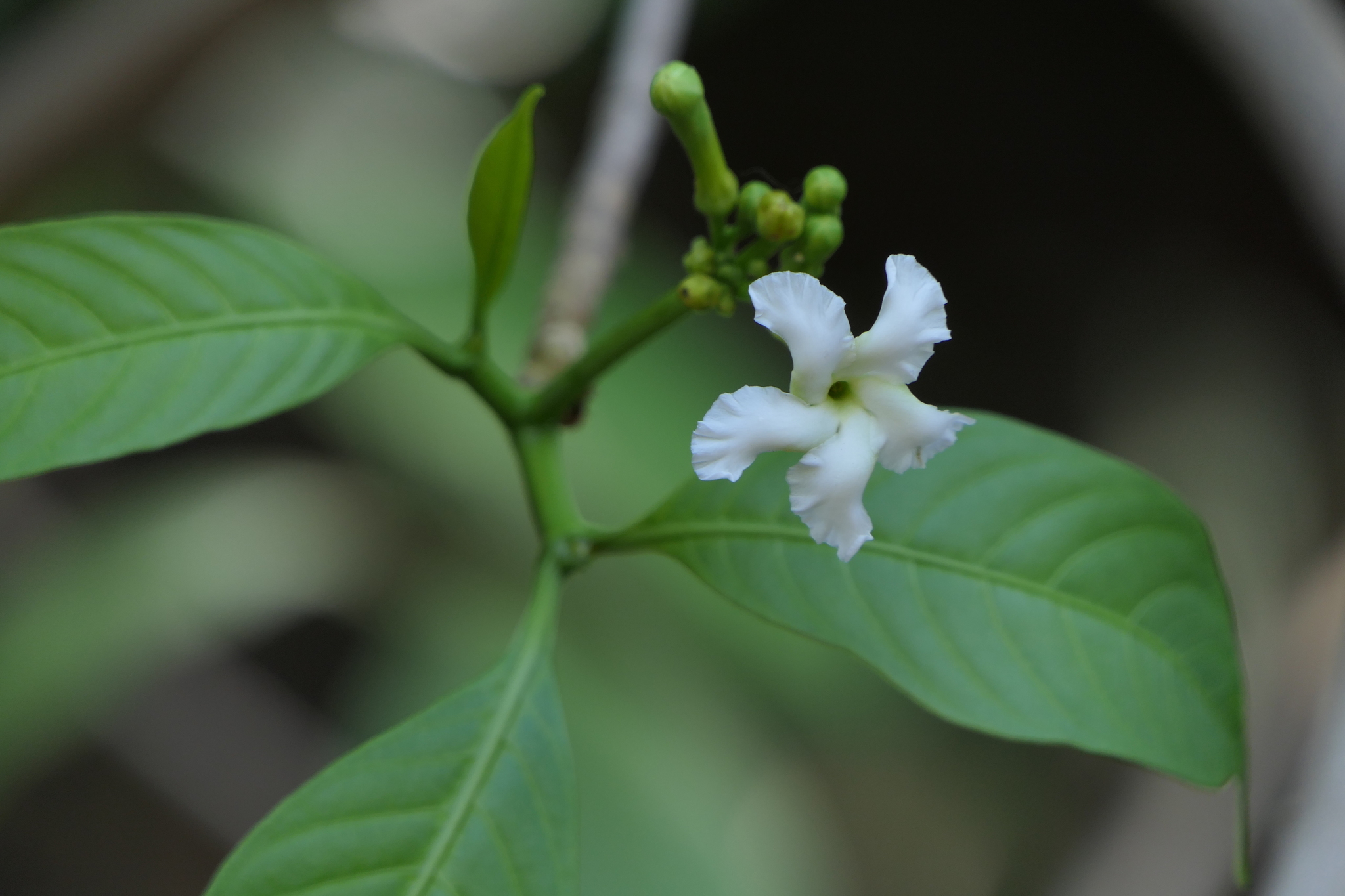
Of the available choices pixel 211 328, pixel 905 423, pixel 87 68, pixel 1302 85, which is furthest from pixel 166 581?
pixel 1302 85

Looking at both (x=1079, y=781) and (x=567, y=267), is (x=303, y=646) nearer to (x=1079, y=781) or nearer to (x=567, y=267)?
(x=567, y=267)

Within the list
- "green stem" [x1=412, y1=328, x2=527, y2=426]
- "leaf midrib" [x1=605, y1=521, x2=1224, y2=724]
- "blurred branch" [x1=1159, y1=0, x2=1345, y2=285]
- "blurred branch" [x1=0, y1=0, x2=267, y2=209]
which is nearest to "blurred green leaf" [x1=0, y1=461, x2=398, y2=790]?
"blurred branch" [x1=0, y1=0, x2=267, y2=209]

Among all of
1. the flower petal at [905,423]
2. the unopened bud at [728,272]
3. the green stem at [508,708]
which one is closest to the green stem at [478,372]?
the green stem at [508,708]

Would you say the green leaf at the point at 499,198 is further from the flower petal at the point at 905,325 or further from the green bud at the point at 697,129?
the flower petal at the point at 905,325

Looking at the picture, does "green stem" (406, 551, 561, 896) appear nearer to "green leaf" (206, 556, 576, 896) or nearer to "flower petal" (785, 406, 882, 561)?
"green leaf" (206, 556, 576, 896)

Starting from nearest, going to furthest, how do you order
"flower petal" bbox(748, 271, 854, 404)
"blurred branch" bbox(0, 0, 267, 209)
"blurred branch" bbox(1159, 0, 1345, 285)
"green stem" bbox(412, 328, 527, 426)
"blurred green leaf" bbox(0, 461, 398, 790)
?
"flower petal" bbox(748, 271, 854, 404), "green stem" bbox(412, 328, 527, 426), "blurred branch" bbox(1159, 0, 1345, 285), "blurred branch" bbox(0, 0, 267, 209), "blurred green leaf" bbox(0, 461, 398, 790)

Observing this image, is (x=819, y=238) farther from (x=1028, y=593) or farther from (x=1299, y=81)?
A: (x=1299, y=81)
